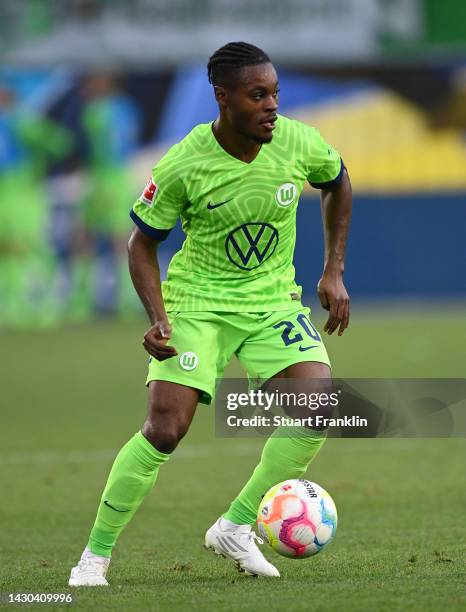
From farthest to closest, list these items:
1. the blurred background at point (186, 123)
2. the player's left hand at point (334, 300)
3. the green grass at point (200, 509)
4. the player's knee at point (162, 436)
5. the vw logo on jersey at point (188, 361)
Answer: the blurred background at point (186, 123), the player's left hand at point (334, 300), the vw logo on jersey at point (188, 361), the player's knee at point (162, 436), the green grass at point (200, 509)

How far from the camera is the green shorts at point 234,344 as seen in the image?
579 cm

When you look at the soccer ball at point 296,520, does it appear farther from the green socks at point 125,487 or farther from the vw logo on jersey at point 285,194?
the vw logo on jersey at point 285,194

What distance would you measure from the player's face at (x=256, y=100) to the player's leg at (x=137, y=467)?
1.14m

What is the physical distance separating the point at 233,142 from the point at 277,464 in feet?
4.66

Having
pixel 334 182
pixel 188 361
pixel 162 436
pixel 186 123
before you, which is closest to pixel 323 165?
pixel 334 182

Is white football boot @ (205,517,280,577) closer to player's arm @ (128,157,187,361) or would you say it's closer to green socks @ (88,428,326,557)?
green socks @ (88,428,326,557)

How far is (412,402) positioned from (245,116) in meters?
3.99

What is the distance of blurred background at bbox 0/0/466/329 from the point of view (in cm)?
2331

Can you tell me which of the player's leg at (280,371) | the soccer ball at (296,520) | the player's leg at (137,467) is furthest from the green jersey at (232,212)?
the soccer ball at (296,520)

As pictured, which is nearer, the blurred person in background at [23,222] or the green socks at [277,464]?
the green socks at [277,464]

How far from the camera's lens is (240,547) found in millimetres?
5984

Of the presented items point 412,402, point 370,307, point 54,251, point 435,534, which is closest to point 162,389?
point 435,534

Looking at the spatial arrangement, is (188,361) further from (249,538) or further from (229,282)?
(249,538)

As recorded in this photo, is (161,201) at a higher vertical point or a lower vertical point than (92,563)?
higher
